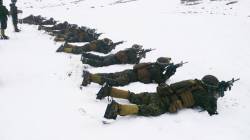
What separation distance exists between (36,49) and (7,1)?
38157mm

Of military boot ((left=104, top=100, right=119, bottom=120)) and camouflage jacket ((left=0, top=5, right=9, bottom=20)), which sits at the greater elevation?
camouflage jacket ((left=0, top=5, right=9, bottom=20))

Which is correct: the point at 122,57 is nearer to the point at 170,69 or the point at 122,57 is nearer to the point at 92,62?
the point at 92,62

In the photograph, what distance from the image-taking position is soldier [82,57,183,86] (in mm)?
9125

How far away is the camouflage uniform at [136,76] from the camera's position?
29.9 feet

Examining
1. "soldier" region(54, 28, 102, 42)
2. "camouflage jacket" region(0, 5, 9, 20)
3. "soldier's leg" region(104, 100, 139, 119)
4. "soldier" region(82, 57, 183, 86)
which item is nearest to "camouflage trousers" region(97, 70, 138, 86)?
"soldier" region(82, 57, 183, 86)

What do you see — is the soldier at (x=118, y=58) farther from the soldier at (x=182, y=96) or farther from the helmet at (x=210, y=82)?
the helmet at (x=210, y=82)

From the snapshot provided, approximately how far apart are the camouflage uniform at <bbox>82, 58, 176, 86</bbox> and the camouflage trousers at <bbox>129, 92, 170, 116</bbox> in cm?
133

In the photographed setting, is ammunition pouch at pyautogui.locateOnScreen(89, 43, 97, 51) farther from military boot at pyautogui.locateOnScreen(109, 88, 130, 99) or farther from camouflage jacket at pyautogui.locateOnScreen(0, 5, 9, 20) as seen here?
camouflage jacket at pyautogui.locateOnScreen(0, 5, 9, 20)

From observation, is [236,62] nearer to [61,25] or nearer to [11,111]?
[11,111]

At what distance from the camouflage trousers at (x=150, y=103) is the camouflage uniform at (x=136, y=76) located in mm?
1334

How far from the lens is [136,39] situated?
54.3ft

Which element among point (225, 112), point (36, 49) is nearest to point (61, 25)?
point (36, 49)

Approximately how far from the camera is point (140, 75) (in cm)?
942

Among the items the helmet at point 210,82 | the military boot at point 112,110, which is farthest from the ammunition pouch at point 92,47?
the military boot at point 112,110
